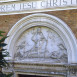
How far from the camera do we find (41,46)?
293 inches

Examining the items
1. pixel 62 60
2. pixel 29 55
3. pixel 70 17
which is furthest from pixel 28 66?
pixel 70 17

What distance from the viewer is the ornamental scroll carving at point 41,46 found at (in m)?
7.15

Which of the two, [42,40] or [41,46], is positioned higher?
[42,40]

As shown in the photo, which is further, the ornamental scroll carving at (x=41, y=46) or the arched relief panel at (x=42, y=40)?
the ornamental scroll carving at (x=41, y=46)

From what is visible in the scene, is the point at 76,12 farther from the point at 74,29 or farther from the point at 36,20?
the point at 36,20

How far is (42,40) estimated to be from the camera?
7457 mm

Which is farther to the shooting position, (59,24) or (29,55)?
(29,55)

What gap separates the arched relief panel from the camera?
693cm

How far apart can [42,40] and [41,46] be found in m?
0.24

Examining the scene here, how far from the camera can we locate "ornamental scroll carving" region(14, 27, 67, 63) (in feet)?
23.5

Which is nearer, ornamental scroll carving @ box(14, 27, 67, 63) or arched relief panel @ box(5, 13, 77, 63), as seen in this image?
arched relief panel @ box(5, 13, 77, 63)

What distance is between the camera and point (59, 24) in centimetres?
706

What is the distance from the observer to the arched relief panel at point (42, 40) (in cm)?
693

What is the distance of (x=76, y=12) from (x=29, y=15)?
1.89m
